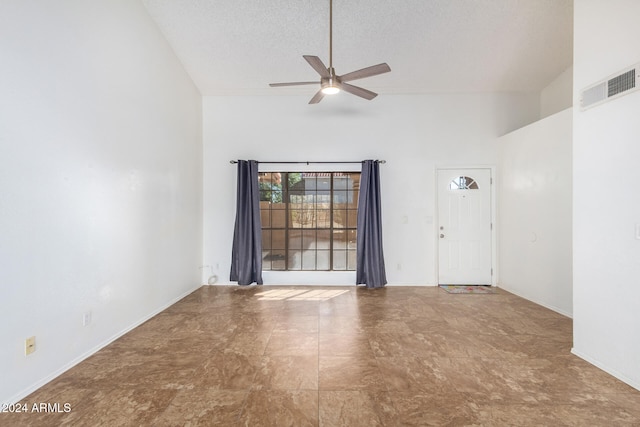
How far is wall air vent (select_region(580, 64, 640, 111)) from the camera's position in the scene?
2.05m

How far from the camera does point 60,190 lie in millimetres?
2260

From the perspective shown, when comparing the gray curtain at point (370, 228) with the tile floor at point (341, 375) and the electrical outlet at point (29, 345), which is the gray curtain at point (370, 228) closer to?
the tile floor at point (341, 375)

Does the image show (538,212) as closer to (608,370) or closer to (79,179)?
(608,370)

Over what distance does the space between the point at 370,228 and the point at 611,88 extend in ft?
10.2

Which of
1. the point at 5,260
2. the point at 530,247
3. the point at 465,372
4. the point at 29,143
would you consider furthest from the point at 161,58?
the point at 530,247

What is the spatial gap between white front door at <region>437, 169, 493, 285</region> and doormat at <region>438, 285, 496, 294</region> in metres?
0.08

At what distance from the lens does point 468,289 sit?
→ 14.9 feet

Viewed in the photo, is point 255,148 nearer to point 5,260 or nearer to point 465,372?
point 5,260

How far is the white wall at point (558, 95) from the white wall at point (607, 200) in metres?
2.23

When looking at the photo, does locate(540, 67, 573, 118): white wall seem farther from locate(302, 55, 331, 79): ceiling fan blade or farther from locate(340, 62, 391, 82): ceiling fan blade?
locate(302, 55, 331, 79): ceiling fan blade

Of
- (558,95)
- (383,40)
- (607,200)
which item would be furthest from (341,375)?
(558,95)

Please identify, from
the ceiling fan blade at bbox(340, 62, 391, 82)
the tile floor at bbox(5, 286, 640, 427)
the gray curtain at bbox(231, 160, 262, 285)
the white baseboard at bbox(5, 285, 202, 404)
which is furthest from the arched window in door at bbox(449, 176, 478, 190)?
the white baseboard at bbox(5, 285, 202, 404)

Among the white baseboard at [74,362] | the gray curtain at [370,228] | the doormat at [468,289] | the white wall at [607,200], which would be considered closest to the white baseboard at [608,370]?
the white wall at [607,200]

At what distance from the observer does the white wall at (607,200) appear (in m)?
2.06
